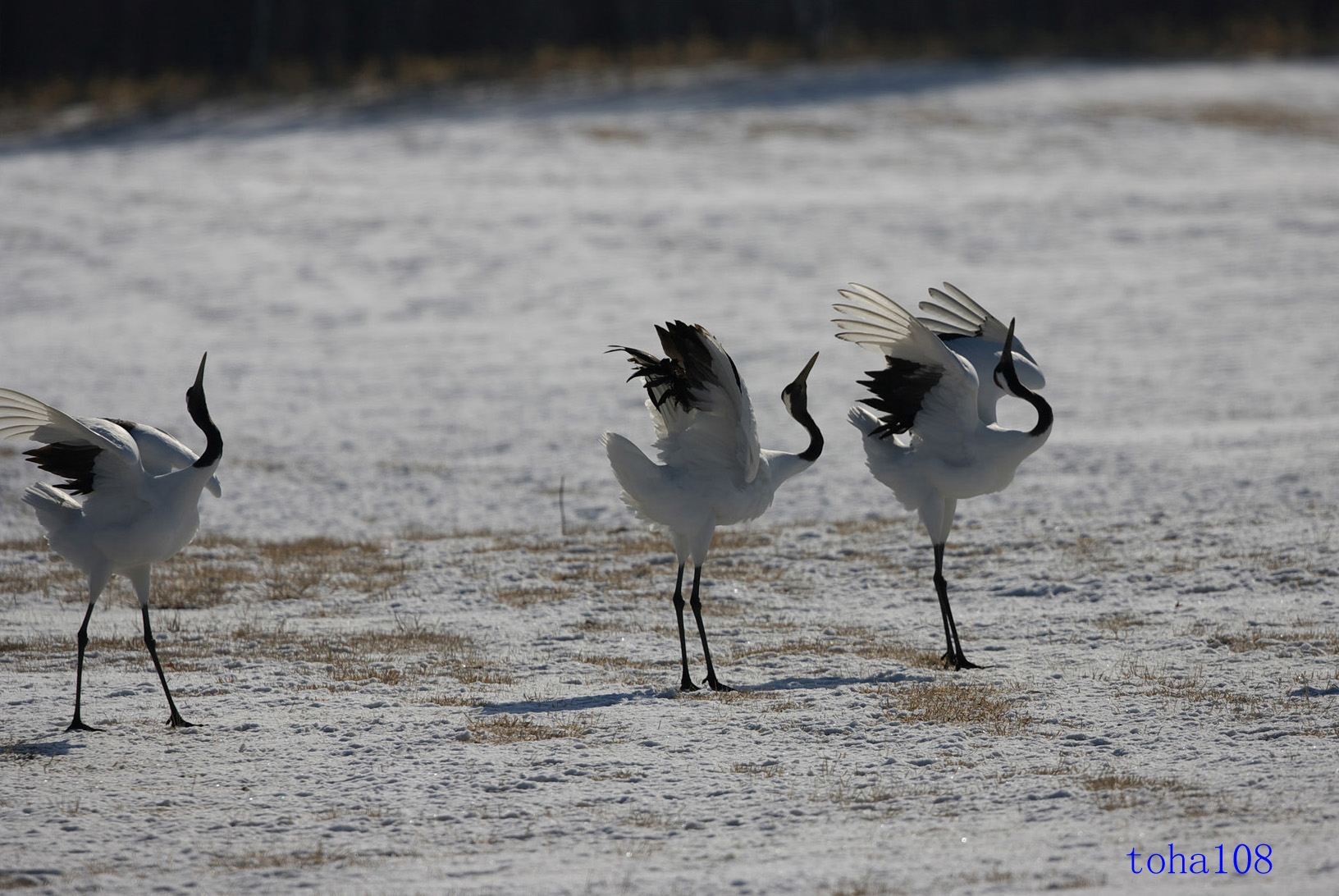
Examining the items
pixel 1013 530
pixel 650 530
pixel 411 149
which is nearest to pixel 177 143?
pixel 411 149

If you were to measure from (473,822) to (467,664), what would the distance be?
213 cm

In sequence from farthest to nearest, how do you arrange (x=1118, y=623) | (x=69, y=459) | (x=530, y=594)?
(x=530, y=594)
(x=1118, y=623)
(x=69, y=459)

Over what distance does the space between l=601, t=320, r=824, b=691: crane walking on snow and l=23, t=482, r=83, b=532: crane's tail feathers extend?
2.53m

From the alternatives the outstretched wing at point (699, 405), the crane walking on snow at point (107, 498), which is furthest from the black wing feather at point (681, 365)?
the crane walking on snow at point (107, 498)

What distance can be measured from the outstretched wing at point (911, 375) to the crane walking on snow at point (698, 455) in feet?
1.47

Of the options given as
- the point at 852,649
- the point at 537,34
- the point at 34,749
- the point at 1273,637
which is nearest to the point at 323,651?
the point at 34,749

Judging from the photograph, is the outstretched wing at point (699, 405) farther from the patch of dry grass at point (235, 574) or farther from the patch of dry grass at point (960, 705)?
the patch of dry grass at point (235, 574)

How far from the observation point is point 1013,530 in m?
9.81

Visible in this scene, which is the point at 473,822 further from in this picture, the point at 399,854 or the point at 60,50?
the point at 60,50

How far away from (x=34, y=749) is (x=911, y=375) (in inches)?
178

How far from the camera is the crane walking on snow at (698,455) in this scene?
21.3 feet

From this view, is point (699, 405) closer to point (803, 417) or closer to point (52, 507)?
point (803, 417)

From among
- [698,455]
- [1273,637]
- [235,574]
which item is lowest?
[1273,637]

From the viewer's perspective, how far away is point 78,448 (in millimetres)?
6020
